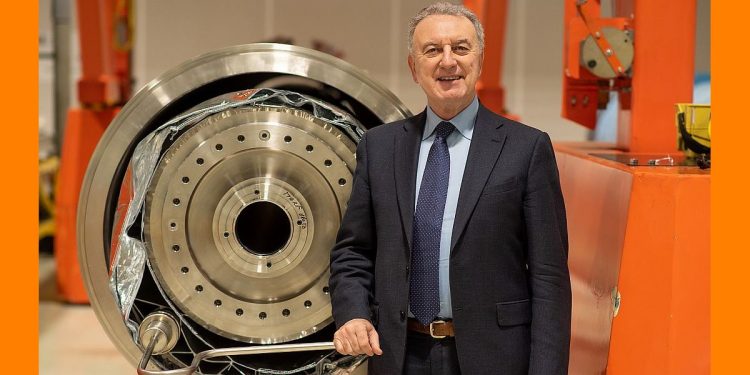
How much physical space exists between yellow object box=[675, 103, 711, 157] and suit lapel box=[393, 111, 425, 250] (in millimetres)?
757

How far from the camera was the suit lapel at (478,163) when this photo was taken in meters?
1.43

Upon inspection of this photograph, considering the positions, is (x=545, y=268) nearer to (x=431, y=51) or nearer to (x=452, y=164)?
(x=452, y=164)

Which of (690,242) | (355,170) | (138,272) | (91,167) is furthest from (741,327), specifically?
(91,167)

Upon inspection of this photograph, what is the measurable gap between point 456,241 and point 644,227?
0.46 metres

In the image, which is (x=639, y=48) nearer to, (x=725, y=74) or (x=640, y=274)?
(x=640, y=274)

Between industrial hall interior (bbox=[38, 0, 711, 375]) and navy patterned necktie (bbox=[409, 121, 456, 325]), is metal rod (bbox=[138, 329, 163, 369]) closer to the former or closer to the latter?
industrial hall interior (bbox=[38, 0, 711, 375])

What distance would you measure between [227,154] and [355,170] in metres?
0.26

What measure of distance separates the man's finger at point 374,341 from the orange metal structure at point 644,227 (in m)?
0.55

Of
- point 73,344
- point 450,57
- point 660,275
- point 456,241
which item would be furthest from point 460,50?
point 73,344

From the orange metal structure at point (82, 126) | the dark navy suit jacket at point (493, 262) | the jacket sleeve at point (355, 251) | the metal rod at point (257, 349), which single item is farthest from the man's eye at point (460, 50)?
the orange metal structure at point (82, 126)

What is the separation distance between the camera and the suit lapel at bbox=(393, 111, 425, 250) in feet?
4.82

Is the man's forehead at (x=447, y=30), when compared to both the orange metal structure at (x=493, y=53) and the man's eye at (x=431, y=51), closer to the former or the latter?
the man's eye at (x=431, y=51)

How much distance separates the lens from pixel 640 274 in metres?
1.70

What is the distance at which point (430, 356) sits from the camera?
58.0 inches
